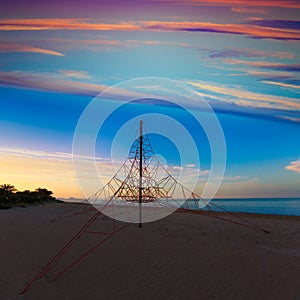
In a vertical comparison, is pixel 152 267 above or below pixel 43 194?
below

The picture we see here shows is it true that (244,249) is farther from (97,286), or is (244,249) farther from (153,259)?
(97,286)

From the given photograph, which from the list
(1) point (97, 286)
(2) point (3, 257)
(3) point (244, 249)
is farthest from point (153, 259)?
(2) point (3, 257)

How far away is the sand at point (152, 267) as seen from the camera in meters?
9.09

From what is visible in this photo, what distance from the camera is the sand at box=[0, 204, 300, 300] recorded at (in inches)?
→ 358

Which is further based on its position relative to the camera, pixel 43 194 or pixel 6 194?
pixel 43 194

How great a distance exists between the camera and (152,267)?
435 inches

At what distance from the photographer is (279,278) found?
1016 cm

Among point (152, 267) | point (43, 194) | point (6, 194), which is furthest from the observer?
point (43, 194)

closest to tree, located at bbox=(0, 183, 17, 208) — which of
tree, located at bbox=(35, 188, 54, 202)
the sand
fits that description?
tree, located at bbox=(35, 188, 54, 202)

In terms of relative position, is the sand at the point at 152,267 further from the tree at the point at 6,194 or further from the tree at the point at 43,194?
the tree at the point at 43,194

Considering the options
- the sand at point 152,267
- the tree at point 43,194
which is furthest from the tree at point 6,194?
the sand at point 152,267

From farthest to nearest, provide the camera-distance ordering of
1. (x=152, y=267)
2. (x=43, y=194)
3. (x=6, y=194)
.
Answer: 1. (x=43, y=194)
2. (x=6, y=194)
3. (x=152, y=267)

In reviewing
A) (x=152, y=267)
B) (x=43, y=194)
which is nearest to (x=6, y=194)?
(x=43, y=194)

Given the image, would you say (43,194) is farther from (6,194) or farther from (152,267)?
(152,267)
